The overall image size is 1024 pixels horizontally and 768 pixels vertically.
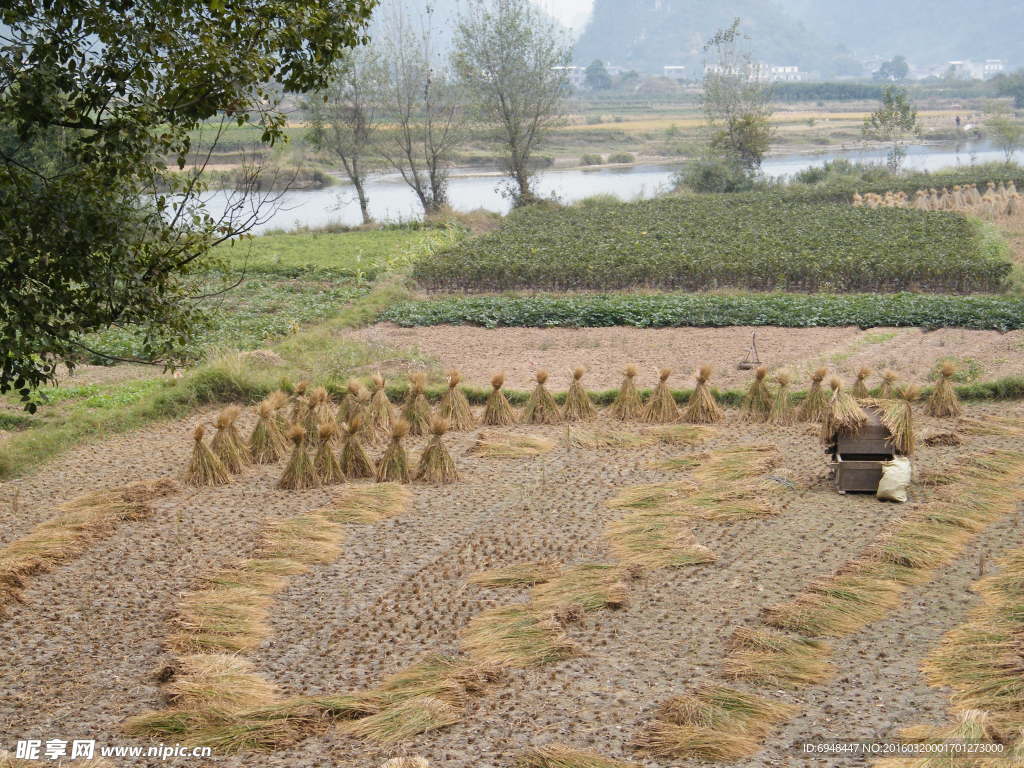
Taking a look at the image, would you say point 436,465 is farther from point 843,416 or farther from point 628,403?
point 843,416

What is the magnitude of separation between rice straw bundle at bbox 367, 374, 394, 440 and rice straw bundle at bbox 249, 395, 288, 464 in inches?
42.3

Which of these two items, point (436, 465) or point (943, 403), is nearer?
point (436, 465)

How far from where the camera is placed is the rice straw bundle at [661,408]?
1154 centimetres

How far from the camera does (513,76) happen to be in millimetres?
36500

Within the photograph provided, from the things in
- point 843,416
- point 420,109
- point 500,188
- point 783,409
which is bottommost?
point 783,409

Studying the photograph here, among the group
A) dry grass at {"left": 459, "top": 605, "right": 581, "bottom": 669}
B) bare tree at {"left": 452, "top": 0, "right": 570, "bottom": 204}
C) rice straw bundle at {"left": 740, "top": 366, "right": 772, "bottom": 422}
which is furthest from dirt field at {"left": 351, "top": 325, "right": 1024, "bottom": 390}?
bare tree at {"left": 452, "top": 0, "right": 570, "bottom": 204}

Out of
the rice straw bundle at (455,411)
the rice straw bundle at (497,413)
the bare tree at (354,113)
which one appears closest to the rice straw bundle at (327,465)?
the rice straw bundle at (455,411)

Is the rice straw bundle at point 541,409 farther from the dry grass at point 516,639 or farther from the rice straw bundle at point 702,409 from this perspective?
the dry grass at point 516,639

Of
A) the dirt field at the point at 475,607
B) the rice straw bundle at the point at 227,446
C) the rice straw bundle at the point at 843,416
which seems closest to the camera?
the dirt field at the point at 475,607

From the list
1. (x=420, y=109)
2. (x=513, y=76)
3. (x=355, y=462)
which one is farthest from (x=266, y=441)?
(x=420, y=109)

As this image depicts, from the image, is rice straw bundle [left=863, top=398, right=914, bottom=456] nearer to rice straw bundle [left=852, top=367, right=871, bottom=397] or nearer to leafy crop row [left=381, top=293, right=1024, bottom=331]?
rice straw bundle [left=852, top=367, right=871, bottom=397]

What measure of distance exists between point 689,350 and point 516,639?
372 inches

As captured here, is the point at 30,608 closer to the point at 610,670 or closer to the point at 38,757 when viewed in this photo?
the point at 38,757

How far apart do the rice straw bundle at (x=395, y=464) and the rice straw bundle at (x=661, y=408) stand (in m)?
3.10
